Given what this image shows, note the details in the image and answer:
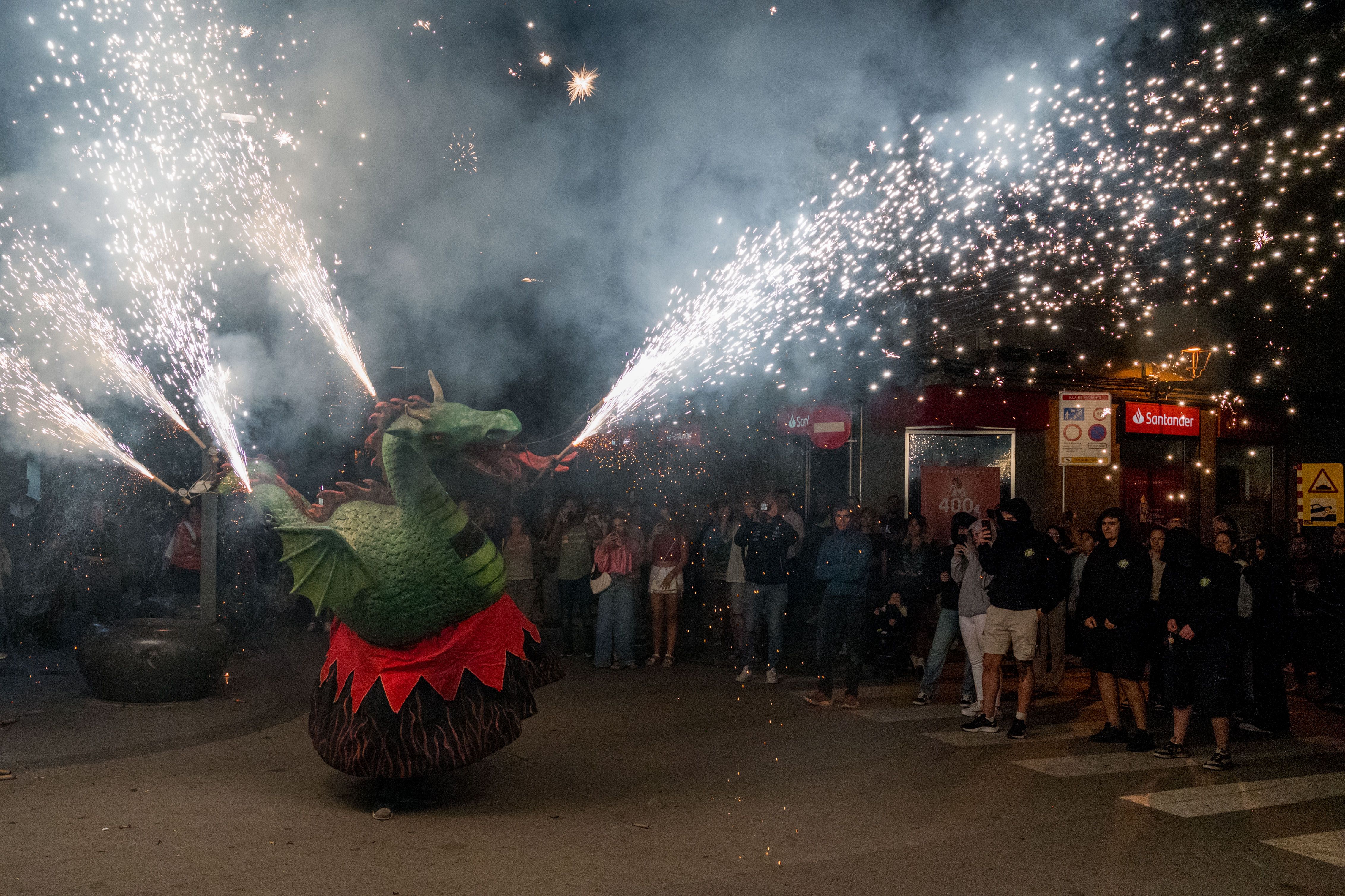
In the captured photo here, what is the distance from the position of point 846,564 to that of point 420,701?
436 cm

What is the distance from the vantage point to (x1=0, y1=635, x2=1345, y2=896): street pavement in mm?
4168

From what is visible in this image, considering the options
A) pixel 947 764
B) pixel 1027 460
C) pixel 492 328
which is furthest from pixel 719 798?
pixel 1027 460

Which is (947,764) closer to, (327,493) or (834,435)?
(327,493)

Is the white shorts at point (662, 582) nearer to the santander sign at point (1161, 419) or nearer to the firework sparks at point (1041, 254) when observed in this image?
the firework sparks at point (1041, 254)

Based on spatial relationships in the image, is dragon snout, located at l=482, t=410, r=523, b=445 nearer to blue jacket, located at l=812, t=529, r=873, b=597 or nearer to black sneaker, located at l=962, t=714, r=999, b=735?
blue jacket, located at l=812, t=529, r=873, b=597

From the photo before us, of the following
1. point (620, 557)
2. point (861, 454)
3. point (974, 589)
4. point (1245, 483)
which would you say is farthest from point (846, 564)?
point (1245, 483)

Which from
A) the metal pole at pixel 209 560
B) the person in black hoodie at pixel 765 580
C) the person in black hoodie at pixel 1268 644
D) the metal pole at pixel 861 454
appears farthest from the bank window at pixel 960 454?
the metal pole at pixel 209 560

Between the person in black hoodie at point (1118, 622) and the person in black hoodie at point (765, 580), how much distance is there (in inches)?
115

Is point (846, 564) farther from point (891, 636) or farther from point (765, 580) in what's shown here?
point (891, 636)

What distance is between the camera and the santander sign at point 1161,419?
16.4m

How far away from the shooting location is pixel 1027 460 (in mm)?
15422

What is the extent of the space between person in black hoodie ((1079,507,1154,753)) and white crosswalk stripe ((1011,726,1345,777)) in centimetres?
24

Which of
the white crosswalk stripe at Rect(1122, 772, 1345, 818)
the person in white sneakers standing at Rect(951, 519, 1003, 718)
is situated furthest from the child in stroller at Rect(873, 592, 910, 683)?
the white crosswalk stripe at Rect(1122, 772, 1345, 818)

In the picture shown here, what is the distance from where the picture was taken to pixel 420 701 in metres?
4.91
